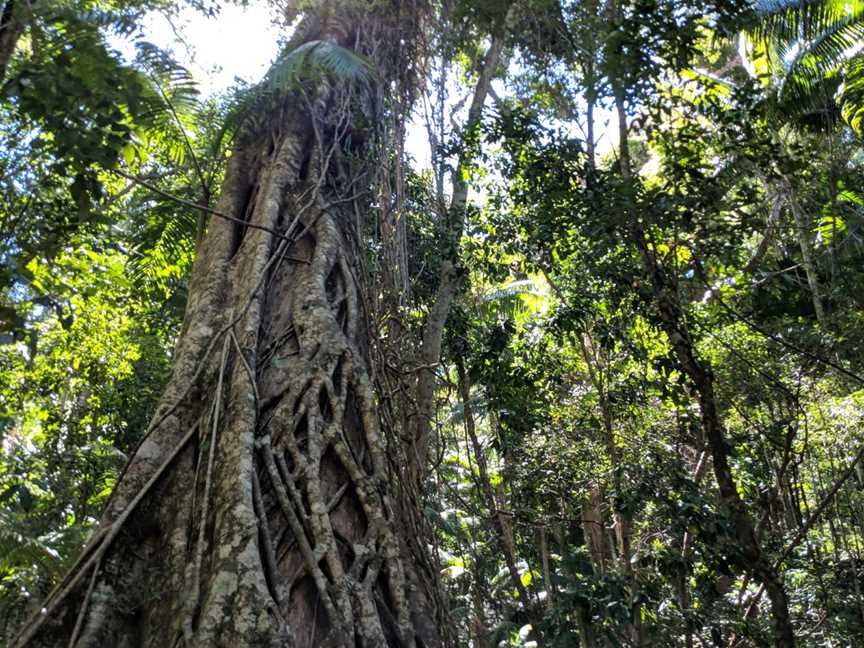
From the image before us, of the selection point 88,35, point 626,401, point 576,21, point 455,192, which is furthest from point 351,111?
point 626,401

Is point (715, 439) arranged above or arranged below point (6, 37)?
below

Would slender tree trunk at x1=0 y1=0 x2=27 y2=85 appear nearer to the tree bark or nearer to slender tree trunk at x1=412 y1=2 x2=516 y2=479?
slender tree trunk at x1=412 y1=2 x2=516 y2=479

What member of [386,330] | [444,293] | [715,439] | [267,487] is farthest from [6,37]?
[715,439]

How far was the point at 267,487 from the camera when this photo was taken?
2.48 meters

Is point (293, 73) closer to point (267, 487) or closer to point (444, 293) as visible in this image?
point (444, 293)

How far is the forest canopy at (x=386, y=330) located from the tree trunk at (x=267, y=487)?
0.01m

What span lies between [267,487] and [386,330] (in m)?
1.92

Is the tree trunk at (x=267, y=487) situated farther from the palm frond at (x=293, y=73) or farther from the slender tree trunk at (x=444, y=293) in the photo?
the slender tree trunk at (x=444, y=293)

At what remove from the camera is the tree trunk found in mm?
2096

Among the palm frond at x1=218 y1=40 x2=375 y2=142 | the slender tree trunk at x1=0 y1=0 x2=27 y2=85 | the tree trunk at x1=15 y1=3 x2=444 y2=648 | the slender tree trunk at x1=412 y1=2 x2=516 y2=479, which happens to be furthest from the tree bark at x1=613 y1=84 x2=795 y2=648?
the slender tree trunk at x1=0 y1=0 x2=27 y2=85

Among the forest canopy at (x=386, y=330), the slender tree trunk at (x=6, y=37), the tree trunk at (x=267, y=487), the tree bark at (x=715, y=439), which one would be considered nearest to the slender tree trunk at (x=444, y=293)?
the forest canopy at (x=386, y=330)

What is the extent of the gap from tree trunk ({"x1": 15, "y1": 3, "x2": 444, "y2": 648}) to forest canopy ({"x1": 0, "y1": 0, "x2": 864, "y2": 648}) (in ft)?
0.05

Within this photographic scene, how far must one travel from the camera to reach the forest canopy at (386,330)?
237 centimetres

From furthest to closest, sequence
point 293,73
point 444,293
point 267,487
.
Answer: point 444,293, point 293,73, point 267,487
